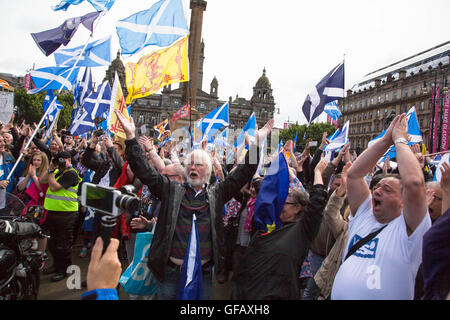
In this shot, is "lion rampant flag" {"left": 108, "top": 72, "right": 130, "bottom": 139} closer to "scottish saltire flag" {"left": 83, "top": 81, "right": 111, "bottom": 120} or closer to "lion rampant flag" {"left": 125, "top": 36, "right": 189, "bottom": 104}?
"lion rampant flag" {"left": 125, "top": 36, "right": 189, "bottom": 104}

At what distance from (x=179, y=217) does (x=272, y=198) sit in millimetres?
788

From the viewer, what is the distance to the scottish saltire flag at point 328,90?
6.06 m

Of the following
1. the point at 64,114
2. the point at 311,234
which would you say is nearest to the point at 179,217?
the point at 311,234

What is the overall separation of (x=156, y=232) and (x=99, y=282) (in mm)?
1141

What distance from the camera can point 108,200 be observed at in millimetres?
1382

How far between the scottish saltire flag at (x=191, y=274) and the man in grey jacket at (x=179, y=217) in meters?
0.10

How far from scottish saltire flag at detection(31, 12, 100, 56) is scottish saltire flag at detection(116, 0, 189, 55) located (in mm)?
1123

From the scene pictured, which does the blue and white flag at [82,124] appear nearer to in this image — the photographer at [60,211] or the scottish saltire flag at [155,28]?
the scottish saltire flag at [155,28]

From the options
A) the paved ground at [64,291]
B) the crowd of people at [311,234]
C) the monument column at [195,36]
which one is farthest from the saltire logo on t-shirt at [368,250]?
the monument column at [195,36]

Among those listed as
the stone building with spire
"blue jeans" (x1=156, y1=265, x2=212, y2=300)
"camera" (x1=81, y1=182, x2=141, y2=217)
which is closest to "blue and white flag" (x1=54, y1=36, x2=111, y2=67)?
"blue jeans" (x1=156, y1=265, x2=212, y2=300)

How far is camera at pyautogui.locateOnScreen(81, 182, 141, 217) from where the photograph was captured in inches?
53.0

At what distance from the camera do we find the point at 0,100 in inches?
360
